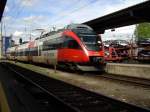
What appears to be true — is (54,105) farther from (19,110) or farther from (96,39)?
(96,39)

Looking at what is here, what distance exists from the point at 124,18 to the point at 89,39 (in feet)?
43.1

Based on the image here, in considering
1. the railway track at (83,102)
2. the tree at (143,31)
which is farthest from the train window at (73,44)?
the tree at (143,31)

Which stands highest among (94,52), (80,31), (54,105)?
(80,31)

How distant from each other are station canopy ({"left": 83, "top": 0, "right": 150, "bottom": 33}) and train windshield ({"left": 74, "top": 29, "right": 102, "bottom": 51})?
22.5 feet

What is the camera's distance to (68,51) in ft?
81.0

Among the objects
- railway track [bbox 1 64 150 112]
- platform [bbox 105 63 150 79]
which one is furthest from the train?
railway track [bbox 1 64 150 112]

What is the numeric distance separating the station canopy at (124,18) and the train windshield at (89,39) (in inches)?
270

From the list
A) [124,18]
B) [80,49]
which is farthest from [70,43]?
[124,18]

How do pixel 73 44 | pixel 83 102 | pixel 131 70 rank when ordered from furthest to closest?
pixel 73 44 < pixel 131 70 < pixel 83 102

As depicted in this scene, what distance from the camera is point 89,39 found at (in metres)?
23.8

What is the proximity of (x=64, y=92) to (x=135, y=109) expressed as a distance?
16.5ft

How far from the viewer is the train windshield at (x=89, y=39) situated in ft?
77.2

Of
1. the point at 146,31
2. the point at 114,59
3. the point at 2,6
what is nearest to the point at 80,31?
the point at 114,59

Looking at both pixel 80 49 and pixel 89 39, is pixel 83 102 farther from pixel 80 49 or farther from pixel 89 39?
pixel 89 39
